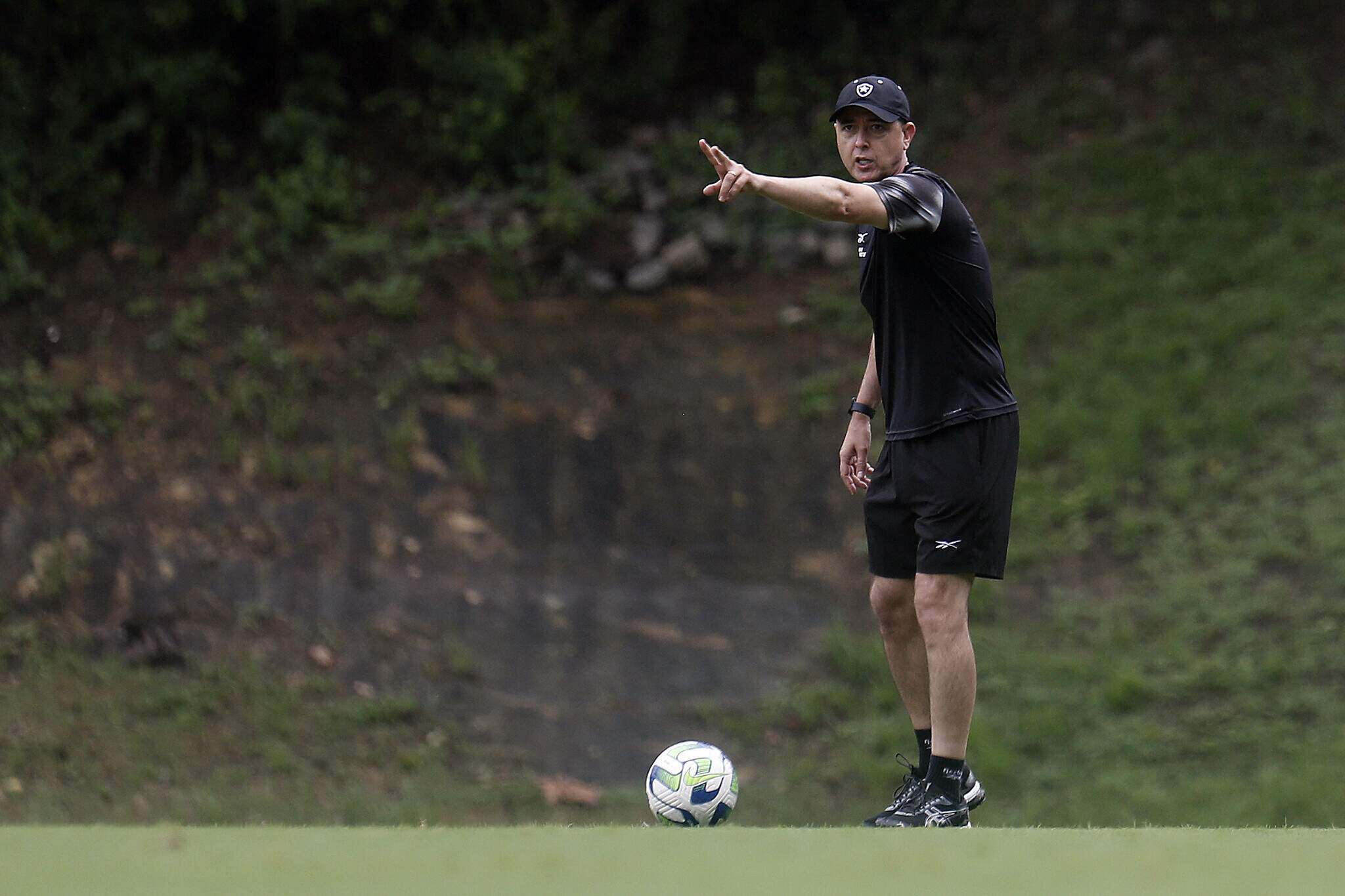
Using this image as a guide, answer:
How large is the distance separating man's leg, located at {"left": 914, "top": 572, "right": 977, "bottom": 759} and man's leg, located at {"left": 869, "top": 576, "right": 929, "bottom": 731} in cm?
22

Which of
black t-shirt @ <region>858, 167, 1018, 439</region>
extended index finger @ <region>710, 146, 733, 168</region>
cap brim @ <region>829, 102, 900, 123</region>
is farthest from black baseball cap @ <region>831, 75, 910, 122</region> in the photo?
extended index finger @ <region>710, 146, 733, 168</region>

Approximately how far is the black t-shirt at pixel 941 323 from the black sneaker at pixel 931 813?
1.10 metres

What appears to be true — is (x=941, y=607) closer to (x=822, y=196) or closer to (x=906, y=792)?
(x=906, y=792)

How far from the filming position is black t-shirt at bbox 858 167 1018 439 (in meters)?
4.58

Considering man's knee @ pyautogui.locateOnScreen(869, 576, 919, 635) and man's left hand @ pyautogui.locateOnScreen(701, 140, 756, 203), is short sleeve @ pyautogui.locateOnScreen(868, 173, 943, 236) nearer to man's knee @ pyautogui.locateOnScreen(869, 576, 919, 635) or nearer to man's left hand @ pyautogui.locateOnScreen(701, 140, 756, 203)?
man's left hand @ pyautogui.locateOnScreen(701, 140, 756, 203)

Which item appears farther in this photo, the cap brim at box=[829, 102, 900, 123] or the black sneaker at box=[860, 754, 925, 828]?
the black sneaker at box=[860, 754, 925, 828]

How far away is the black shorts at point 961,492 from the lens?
4.60 m

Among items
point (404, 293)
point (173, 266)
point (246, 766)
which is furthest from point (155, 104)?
point (246, 766)

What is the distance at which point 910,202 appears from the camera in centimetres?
433

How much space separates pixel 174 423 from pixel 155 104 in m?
3.26

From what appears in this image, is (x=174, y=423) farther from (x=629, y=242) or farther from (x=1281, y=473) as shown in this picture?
(x=1281, y=473)

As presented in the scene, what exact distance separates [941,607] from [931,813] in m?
0.62

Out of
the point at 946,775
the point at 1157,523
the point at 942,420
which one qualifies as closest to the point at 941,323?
the point at 942,420

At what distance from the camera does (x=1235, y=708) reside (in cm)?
860
